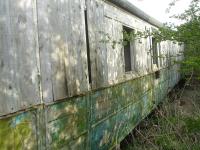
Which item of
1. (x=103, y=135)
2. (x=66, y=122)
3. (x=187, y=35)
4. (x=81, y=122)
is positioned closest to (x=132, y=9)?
(x=187, y=35)

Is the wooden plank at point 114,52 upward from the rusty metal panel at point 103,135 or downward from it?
upward

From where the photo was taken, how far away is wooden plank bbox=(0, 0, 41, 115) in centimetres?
283

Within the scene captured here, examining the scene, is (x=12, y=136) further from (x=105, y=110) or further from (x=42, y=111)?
(x=105, y=110)

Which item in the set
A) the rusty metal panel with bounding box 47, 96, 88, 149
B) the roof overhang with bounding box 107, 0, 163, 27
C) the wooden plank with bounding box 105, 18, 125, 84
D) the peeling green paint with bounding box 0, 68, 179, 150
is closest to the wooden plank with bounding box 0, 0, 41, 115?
the peeling green paint with bounding box 0, 68, 179, 150

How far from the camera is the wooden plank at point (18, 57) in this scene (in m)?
2.83

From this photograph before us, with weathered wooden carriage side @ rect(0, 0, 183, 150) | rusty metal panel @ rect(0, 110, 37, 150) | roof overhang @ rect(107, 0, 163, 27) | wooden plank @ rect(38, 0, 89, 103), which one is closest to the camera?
rusty metal panel @ rect(0, 110, 37, 150)

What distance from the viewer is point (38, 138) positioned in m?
3.33

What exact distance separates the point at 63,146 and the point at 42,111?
669 millimetres

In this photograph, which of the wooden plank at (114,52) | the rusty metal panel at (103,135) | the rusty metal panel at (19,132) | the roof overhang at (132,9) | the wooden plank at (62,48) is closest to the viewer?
the rusty metal panel at (19,132)

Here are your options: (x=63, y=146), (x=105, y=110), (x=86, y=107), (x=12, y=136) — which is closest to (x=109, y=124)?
(x=105, y=110)

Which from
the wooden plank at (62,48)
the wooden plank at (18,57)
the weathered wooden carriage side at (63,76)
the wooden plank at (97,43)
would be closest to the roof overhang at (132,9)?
the weathered wooden carriage side at (63,76)

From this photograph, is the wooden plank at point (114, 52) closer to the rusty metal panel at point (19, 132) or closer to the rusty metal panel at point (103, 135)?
the rusty metal panel at point (103, 135)

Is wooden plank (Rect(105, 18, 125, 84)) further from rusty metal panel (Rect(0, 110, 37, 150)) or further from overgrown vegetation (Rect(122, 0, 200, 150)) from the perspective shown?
rusty metal panel (Rect(0, 110, 37, 150))

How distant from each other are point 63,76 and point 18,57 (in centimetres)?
96
